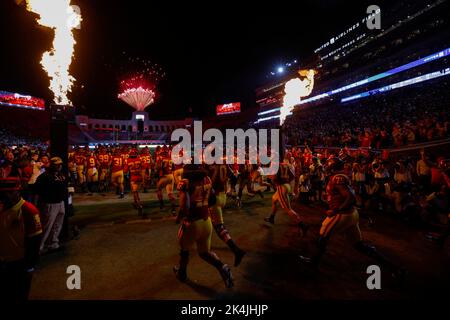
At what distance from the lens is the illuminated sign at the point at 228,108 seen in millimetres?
66375

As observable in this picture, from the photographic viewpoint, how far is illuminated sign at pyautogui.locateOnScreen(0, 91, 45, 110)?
4528 centimetres

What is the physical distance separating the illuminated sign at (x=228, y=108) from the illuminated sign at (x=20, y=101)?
36965 mm

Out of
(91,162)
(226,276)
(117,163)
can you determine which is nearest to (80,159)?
(91,162)

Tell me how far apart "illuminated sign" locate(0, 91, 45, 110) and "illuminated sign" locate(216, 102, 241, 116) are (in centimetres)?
3696

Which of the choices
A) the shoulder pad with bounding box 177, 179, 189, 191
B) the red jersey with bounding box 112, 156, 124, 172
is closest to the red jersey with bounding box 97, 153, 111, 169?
the red jersey with bounding box 112, 156, 124, 172

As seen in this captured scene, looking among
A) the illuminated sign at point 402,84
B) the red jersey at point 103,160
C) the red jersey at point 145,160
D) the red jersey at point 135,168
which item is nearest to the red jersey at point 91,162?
the red jersey at point 103,160

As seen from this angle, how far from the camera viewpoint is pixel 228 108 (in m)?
67.4

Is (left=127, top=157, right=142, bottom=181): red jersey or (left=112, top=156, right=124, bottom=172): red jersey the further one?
(left=112, top=156, right=124, bottom=172): red jersey

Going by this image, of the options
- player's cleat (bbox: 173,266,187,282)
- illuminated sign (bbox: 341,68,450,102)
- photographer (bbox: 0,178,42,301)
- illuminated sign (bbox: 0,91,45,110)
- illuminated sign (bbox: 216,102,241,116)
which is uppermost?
illuminated sign (bbox: 216,102,241,116)

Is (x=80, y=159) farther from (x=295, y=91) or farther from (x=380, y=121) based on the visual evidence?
(x=380, y=121)

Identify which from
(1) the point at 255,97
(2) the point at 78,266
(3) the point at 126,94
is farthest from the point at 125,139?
(2) the point at 78,266

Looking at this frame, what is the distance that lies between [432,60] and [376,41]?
16954mm

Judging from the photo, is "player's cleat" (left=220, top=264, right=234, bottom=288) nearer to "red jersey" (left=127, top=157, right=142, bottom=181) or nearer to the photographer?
the photographer

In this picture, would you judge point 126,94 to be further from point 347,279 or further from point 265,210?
point 347,279
